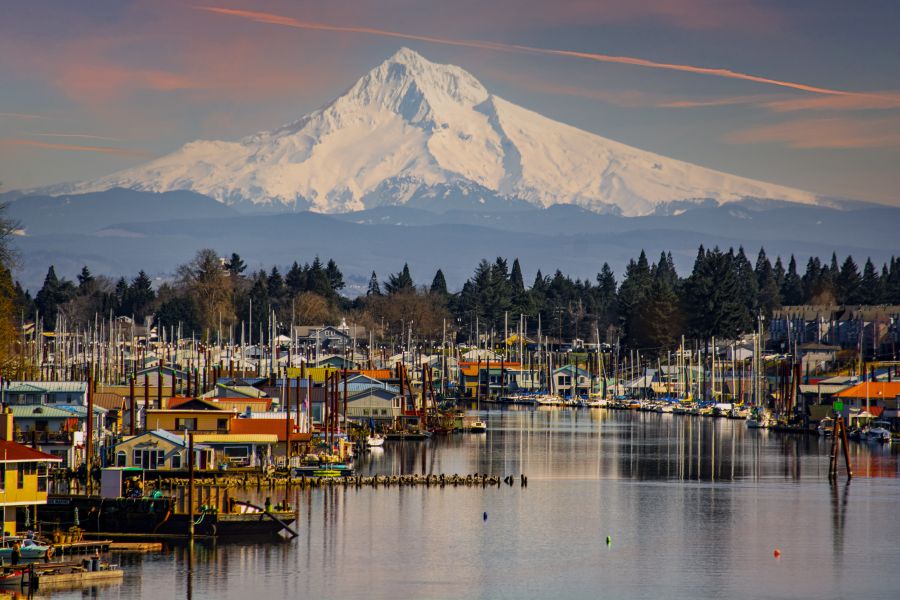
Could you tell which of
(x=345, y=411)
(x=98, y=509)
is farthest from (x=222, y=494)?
(x=345, y=411)

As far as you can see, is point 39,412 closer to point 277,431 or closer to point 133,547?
point 277,431

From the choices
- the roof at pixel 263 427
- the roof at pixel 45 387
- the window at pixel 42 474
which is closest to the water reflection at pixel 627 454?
the roof at pixel 263 427

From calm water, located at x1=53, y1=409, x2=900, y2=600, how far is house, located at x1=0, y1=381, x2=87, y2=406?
56.7 feet

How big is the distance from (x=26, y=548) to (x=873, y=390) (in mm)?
81843

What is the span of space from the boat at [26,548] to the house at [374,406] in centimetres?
6361

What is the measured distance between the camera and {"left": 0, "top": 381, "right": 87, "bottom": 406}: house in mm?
82194

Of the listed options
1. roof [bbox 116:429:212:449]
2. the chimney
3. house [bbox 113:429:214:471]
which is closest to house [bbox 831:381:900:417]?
roof [bbox 116:429:212:449]

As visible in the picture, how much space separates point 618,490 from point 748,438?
3544 centimetres

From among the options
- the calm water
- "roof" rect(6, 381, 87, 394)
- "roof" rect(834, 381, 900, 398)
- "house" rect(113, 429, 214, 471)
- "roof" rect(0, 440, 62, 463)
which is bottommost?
the calm water

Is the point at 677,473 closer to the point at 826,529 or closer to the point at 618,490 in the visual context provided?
the point at 618,490

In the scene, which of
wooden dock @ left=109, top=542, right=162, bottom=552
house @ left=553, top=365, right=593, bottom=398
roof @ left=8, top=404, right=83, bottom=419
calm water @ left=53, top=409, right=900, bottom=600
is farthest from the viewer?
house @ left=553, top=365, right=593, bottom=398

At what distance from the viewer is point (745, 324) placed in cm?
19600

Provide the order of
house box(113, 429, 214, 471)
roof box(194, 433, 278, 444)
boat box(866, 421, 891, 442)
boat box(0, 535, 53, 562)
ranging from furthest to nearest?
boat box(866, 421, 891, 442) → roof box(194, 433, 278, 444) → house box(113, 429, 214, 471) → boat box(0, 535, 53, 562)

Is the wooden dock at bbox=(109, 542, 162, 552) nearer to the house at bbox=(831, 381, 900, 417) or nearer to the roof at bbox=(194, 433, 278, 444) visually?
the roof at bbox=(194, 433, 278, 444)
